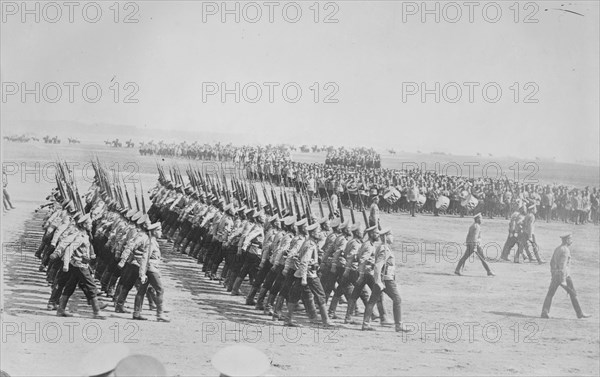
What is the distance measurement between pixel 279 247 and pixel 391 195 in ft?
2.83

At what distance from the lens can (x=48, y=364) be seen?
478 centimetres

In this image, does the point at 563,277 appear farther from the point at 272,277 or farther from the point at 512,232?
the point at 272,277

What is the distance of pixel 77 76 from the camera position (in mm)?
4852

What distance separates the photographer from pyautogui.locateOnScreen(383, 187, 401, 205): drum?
4848 mm

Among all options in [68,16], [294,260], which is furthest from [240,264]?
[68,16]

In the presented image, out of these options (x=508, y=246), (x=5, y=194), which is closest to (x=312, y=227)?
(x=508, y=246)

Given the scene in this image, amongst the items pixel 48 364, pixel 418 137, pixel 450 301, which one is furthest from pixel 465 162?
pixel 48 364

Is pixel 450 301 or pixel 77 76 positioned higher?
pixel 77 76

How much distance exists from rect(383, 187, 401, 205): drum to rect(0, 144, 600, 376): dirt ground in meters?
0.12

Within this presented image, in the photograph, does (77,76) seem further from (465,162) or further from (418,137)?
(465,162)

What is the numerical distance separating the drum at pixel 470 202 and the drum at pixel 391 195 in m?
0.45

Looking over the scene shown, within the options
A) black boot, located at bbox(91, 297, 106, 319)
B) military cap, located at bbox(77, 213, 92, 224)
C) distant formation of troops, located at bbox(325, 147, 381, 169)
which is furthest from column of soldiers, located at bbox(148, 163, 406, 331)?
black boot, located at bbox(91, 297, 106, 319)

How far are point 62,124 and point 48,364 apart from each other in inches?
64.8

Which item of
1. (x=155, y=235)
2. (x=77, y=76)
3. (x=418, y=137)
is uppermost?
(x=77, y=76)
